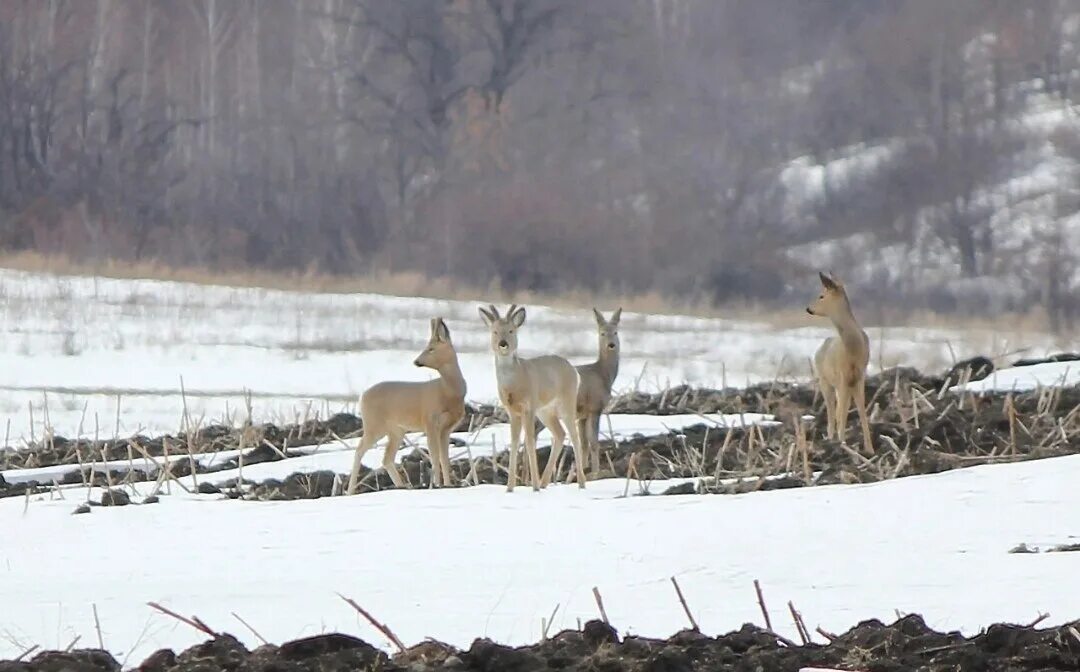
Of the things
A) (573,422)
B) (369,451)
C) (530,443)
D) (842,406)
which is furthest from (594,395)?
(369,451)

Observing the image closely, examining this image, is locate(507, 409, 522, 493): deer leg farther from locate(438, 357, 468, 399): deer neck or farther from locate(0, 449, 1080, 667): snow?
locate(438, 357, 468, 399): deer neck

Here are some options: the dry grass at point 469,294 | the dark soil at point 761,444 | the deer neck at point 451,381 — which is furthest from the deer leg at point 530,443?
the dry grass at point 469,294

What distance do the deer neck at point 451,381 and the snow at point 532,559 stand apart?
4.13 ft

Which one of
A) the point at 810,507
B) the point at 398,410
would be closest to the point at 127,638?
the point at 810,507

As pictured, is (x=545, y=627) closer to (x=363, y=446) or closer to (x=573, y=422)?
(x=573, y=422)

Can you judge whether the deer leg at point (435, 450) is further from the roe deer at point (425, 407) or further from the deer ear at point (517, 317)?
the deer ear at point (517, 317)

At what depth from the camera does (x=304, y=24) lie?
63219 millimetres

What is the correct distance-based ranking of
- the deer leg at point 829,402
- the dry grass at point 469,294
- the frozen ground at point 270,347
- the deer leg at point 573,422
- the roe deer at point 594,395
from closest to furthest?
1. the deer leg at point 573,422
2. the roe deer at point 594,395
3. the deer leg at point 829,402
4. the frozen ground at point 270,347
5. the dry grass at point 469,294

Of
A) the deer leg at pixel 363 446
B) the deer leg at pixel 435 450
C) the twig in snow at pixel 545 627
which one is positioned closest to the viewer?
the twig in snow at pixel 545 627

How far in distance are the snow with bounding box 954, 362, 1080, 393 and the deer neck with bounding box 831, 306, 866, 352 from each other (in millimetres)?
2160

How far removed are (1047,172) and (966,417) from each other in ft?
132

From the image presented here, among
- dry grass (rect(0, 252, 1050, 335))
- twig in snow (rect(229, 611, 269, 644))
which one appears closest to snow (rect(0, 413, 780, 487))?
twig in snow (rect(229, 611, 269, 644))

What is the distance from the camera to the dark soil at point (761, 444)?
10.1m

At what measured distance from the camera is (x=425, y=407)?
11.1m
